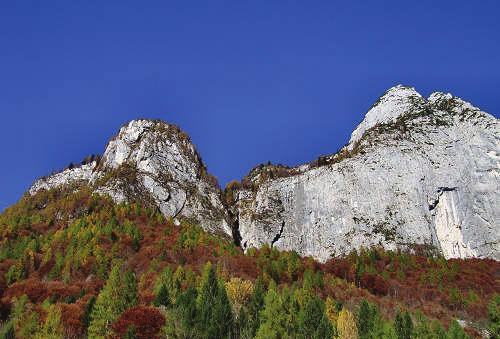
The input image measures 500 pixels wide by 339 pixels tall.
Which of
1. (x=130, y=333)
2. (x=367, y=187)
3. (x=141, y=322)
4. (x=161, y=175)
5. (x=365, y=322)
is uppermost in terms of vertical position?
(x=161, y=175)

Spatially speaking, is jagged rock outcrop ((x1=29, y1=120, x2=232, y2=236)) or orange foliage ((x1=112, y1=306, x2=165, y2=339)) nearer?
orange foliage ((x1=112, y1=306, x2=165, y2=339))

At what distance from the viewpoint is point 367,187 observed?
430 feet

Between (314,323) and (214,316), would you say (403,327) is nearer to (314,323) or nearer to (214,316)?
(314,323)

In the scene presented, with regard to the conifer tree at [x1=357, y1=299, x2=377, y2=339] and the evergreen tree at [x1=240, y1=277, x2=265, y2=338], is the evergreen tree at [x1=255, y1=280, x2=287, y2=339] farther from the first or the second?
the conifer tree at [x1=357, y1=299, x2=377, y2=339]

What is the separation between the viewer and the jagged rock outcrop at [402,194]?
120250 mm

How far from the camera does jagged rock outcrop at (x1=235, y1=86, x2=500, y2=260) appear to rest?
395ft

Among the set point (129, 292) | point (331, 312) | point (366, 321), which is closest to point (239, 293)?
point (331, 312)

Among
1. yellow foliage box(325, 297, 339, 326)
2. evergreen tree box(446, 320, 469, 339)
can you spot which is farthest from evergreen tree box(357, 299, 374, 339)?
evergreen tree box(446, 320, 469, 339)

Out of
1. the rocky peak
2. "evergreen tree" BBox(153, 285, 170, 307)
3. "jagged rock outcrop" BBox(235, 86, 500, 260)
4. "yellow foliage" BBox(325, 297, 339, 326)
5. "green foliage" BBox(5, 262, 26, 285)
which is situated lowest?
"yellow foliage" BBox(325, 297, 339, 326)

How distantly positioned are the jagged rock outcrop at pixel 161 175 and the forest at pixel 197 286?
5.94m

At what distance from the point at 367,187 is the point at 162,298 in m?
71.8

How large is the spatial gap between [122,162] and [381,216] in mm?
77595

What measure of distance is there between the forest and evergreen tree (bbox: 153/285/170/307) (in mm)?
136

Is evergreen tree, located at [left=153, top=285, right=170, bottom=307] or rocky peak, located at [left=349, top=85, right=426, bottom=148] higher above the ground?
rocky peak, located at [left=349, top=85, right=426, bottom=148]
